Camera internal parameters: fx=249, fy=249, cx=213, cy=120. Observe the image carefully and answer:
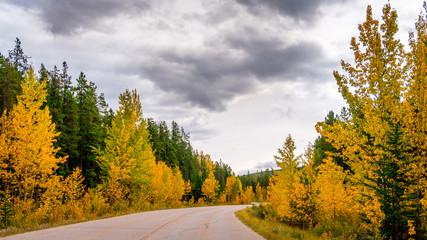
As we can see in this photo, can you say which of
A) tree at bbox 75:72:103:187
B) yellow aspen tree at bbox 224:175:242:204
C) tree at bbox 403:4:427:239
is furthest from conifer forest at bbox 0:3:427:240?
yellow aspen tree at bbox 224:175:242:204

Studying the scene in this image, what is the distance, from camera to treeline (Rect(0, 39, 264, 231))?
15883mm

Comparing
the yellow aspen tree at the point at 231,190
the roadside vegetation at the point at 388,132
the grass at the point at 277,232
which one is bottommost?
the yellow aspen tree at the point at 231,190

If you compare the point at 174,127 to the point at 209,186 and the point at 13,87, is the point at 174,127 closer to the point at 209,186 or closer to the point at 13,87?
the point at 209,186

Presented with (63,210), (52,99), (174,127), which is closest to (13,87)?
(52,99)

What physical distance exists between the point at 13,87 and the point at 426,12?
1569 inches

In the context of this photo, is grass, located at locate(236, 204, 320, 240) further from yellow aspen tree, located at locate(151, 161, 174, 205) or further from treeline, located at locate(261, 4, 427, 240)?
yellow aspen tree, located at locate(151, 161, 174, 205)

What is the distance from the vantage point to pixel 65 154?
3347cm

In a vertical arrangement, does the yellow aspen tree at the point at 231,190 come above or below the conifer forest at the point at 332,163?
below

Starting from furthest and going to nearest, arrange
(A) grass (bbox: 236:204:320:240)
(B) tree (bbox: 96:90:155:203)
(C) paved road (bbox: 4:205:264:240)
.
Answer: (B) tree (bbox: 96:90:155:203), (A) grass (bbox: 236:204:320:240), (C) paved road (bbox: 4:205:264:240)

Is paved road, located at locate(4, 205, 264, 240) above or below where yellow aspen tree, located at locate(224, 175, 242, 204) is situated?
above

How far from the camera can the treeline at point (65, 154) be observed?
1588cm

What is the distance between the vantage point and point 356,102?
9.95 m

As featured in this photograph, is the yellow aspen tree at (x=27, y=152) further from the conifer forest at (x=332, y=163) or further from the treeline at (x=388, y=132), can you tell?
the treeline at (x=388, y=132)

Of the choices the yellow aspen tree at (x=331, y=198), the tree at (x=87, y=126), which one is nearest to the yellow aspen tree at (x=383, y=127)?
the yellow aspen tree at (x=331, y=198)
